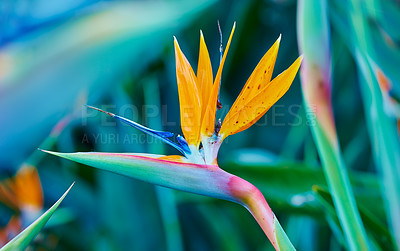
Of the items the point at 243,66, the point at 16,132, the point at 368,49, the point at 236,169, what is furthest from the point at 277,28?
the point at 16,132

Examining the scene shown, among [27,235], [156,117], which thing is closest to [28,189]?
[156,117]

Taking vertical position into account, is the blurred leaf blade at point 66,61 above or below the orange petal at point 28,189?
above

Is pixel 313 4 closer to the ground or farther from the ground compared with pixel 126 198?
farther from the ground

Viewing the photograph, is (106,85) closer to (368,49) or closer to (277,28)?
(368,49)

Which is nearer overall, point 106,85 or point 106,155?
point 106,155

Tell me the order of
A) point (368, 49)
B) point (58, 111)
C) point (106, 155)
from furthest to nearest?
point (58, 111) < point (368, 49) < point (106, 155)

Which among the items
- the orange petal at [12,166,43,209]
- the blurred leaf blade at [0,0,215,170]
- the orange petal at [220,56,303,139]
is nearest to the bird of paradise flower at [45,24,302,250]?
the orange petal at [220,56,303,139]

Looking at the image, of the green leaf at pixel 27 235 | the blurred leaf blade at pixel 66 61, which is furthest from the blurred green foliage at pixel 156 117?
the green leaf at pixel 27 235

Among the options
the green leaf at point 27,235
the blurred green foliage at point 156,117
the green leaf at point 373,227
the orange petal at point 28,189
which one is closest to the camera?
the green leaf at point 27,235

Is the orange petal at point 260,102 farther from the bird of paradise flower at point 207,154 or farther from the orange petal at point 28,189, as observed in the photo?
the orange petal at point 28,189
